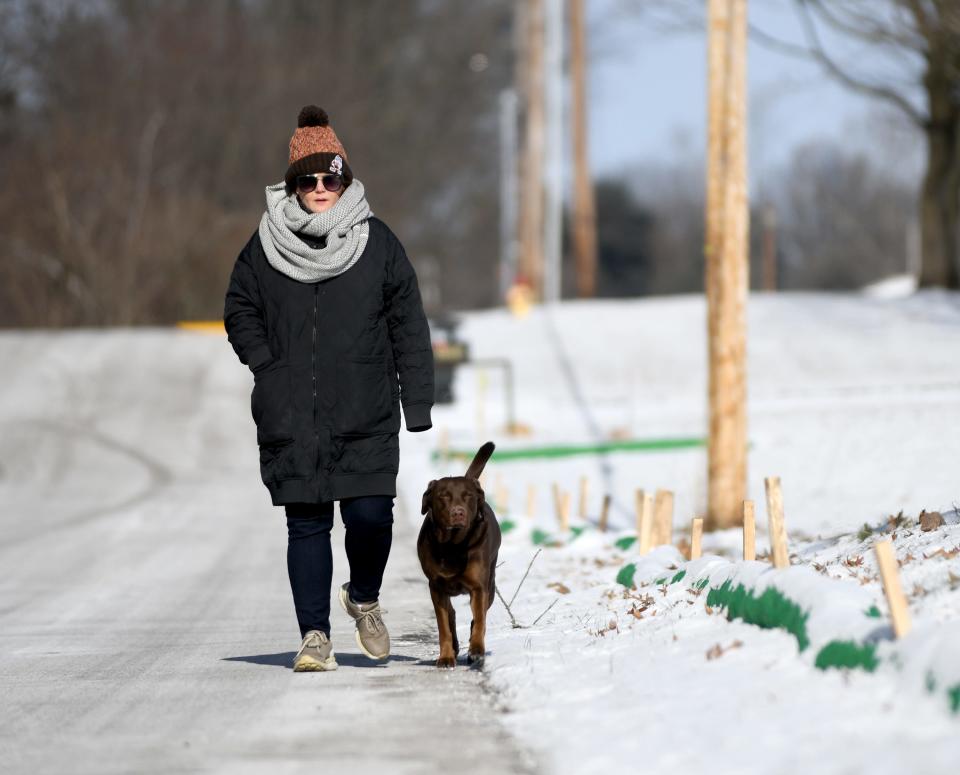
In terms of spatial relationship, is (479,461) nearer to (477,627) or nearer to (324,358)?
(477,627)

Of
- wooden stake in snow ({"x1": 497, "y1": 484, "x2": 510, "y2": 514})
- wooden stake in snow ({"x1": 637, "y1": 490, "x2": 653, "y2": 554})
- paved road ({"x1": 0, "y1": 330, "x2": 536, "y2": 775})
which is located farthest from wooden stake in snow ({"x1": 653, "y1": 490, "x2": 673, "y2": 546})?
wooden stake in snow ({"x1": 497, "y1": 484, "x2": 510, "y2": 514})

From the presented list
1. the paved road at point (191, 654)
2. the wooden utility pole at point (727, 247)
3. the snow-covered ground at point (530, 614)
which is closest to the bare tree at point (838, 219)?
the snow-covered ground at point (530, 614)

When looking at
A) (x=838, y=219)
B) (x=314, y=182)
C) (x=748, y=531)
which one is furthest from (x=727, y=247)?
(x=838, y=219)

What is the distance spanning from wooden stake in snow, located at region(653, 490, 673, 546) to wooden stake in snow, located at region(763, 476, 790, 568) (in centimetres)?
392

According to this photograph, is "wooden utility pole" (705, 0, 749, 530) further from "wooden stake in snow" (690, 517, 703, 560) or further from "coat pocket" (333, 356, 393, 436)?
"coat pocket" (333, 356, 393, 436)

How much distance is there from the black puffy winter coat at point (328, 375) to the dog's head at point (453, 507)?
0.20m

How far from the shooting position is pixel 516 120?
61.6 meters

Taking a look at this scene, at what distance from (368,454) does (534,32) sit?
3911 centimetres

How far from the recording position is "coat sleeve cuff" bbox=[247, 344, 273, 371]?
7.33m

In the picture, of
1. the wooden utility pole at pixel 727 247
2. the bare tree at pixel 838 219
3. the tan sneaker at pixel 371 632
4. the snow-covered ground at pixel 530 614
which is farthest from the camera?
the bare tree at pixel 838 219

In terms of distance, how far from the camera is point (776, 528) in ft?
24.2

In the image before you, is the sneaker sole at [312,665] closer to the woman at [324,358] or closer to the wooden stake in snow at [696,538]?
the woman at [324,358]

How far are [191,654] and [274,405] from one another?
5.37 feet

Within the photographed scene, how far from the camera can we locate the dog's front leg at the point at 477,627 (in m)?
7.50
